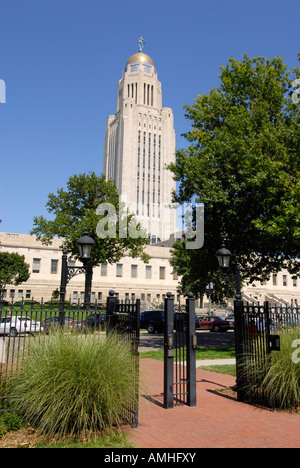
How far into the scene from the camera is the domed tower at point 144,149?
101 m

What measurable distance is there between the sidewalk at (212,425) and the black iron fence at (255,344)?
0.35 meters

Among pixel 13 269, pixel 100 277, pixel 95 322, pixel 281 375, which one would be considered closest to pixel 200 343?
pixel 281 375

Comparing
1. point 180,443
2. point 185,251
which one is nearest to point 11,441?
point 180,443

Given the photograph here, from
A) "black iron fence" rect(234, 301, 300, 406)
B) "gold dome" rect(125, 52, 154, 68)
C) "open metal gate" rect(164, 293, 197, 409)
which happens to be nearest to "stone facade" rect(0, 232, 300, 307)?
"black iron fence" rect(234, 301, 300, 406)

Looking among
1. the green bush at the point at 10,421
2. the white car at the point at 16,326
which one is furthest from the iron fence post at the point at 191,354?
the green bush at the point at 10,421

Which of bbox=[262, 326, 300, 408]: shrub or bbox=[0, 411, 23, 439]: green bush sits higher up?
bbox=[262, 326, 300, 408]: shrub

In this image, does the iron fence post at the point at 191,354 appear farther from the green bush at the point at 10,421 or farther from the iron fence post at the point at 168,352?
the green bush at the point at 10,421

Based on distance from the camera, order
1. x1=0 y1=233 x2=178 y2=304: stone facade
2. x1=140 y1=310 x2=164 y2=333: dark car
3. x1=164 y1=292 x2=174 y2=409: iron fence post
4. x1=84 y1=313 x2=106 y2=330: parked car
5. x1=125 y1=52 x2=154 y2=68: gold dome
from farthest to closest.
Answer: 1. x1=125 y1=52 x2=154 y2=68: gold dome
2. x1=0 y1=233 x2=178 y2=304: stone facade
3. x1=140 y1=310 x2=164 y2=333: dark car
4. x1=164 y1=292 x2=174 y2=409: iron fence post
5. x1=84 y1=313 x2=106 y2=330: parked car

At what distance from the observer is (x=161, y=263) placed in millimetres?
70188

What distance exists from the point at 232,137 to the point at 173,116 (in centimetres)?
9645

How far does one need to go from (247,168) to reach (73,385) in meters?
13.8

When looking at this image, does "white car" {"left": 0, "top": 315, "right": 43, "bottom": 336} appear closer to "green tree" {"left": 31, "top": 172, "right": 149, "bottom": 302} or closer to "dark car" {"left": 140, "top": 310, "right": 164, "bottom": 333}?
"dark car" {"left": 140, "top": 310, "right": 164, "bottom": 333}

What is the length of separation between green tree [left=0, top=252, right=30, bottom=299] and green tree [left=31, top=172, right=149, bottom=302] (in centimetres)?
1523

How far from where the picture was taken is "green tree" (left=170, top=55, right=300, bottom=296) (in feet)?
55.1
